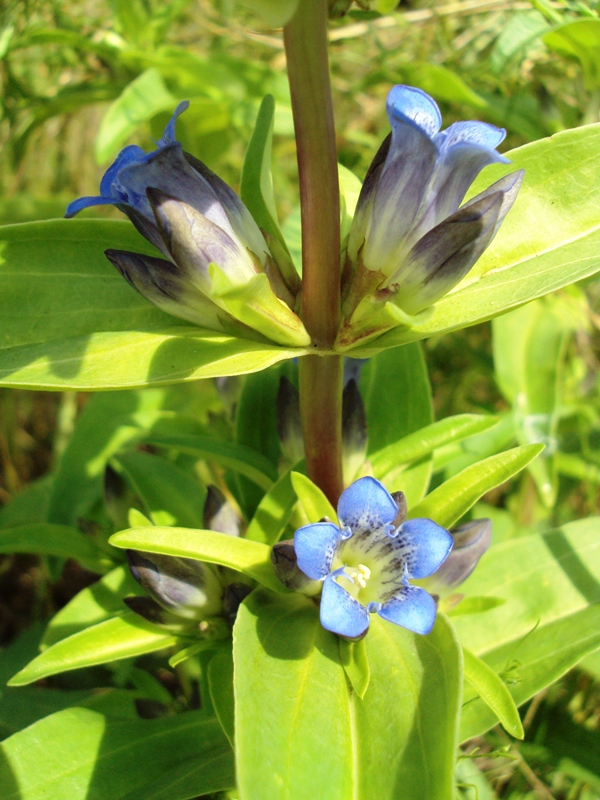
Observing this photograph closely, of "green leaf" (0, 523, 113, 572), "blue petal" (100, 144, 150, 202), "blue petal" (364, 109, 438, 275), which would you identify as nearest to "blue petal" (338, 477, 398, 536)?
"blue petal" (364, 109, 438, 275)

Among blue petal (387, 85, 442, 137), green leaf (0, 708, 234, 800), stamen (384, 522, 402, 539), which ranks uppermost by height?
blue petal (387, 85, 442, 137)

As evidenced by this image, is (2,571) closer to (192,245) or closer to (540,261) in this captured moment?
(192,245)

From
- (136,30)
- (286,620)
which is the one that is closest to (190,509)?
(286,620)

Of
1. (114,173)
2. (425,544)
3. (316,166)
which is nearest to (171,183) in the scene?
(114,173)

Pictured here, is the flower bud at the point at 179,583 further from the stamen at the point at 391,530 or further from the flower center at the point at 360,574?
the stamen at the point at 391,530

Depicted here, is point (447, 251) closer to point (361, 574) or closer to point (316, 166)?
point (316, 166)

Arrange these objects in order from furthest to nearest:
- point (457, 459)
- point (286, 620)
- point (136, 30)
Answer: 1. point (136, 30)
2. point (457, 459)
3. point (286, 620)

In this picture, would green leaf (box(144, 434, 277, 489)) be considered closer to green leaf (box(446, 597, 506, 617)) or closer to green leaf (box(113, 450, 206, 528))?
green leaf (box(113, 450, 206, 528))
